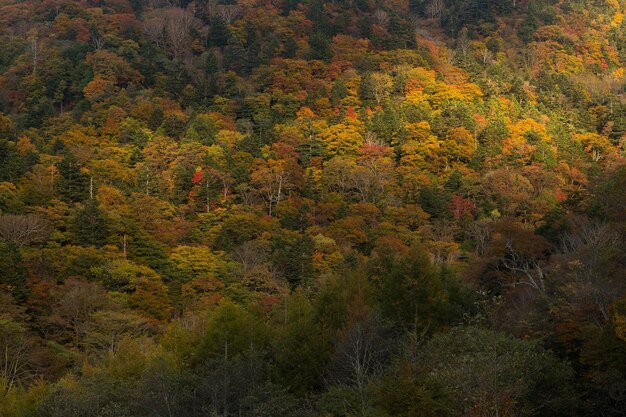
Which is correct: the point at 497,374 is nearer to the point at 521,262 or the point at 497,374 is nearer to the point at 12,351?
the point at 521,262

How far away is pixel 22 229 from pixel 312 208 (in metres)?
18.9

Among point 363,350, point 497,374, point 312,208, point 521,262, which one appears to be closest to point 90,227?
point 312,208

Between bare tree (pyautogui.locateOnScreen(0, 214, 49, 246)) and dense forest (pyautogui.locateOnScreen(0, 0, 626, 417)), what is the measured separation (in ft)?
0.54

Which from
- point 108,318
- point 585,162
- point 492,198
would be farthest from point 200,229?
point 585,162

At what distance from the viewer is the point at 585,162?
49.3 metres

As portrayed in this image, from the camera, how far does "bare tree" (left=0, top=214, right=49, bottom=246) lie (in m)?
36.3

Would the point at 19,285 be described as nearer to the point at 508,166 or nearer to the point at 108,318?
the point at 108,318

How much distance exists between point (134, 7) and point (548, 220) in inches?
2921

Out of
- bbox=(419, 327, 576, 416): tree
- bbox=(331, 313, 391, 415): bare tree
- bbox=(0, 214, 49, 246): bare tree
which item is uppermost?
bbox=(419, 327, 576, 416): tree

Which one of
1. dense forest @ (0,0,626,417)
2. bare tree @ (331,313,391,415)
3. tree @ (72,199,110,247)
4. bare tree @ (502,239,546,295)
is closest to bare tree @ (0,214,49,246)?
dense forest @ (0,0,626,417)

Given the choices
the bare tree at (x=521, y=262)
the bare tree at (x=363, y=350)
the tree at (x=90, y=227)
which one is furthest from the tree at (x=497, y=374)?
the tree at (x=90, y=227)

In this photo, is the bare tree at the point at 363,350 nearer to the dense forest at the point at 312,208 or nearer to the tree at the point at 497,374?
the dense forest at the point at 312,208

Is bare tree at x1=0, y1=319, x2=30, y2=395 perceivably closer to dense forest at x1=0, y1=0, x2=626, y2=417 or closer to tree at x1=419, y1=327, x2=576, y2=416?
dense forest at x1=0, y1=0, x2=626, y2=417

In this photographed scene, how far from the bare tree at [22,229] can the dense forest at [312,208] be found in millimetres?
165
